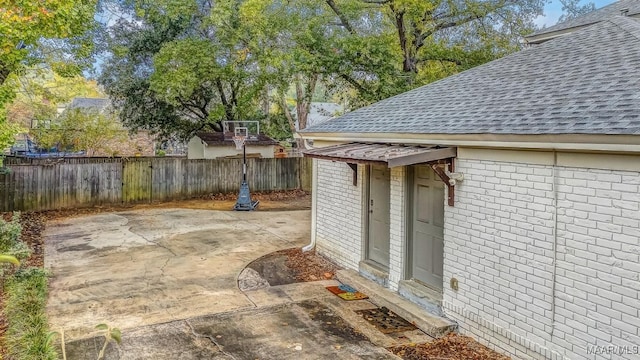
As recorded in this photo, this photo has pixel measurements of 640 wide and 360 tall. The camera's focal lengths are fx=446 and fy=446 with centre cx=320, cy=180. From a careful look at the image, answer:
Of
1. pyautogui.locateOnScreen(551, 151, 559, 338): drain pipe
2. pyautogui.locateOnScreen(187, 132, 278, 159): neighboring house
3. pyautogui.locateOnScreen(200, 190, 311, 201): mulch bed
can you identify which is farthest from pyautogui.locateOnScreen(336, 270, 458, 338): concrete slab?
pyautogui.locateOnScreen(187, 132, 278, 159): neighboring house

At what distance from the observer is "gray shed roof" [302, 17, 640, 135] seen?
3.88 m

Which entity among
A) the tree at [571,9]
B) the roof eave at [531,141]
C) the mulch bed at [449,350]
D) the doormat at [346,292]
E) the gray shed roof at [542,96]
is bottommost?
the mulch bed at [449,350]

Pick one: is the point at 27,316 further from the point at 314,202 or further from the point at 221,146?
the point at 221,146

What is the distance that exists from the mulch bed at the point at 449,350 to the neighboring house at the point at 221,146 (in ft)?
51.5

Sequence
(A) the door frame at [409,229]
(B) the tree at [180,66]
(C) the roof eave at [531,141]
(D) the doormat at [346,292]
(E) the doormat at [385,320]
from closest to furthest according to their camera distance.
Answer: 1. (C) the roof eave at [531,141]
2. (E) the doormat at [385,320]
3. (A) the door frame at [409,229]
4. (D) the doormat at [346,292]
5. (B) the tree at [180,66]

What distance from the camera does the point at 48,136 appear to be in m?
19.3

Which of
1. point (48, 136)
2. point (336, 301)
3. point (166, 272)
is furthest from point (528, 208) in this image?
point (48, 136)

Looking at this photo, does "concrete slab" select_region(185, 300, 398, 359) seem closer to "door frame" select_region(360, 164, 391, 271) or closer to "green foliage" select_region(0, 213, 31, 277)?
"door frame" select_region(360, 164, 391, 271)

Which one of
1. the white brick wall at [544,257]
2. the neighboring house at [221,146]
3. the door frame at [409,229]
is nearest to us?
the white brick wall at [544,257]

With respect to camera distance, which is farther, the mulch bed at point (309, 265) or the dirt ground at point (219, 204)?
the dirt ground at point (219, 204)

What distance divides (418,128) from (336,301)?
2.60 m

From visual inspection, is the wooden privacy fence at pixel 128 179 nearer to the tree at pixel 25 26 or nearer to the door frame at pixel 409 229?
the tree at pixel 25 26

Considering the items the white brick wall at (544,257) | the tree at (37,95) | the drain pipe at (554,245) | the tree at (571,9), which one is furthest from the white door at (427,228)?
the tree at (571,9)

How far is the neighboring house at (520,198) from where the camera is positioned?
359cm
